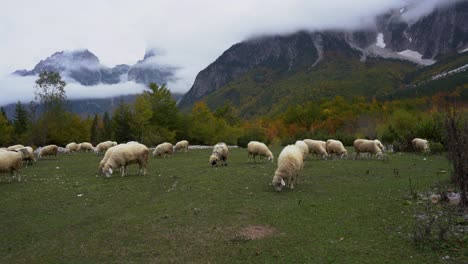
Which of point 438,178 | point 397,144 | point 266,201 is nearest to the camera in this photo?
point 266,201

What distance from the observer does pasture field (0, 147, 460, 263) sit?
441 inches

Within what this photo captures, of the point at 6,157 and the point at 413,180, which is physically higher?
the point at 6,157

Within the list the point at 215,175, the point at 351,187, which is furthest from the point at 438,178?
the point at 215,175

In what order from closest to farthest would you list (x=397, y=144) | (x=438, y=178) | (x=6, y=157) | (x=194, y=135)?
(x=438, y=178), (x=6, y=157), (x=397, y=144), (x=194, y=135)

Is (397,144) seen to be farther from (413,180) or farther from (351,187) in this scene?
(351,187)

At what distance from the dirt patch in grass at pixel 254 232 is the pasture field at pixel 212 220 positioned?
3 centimetres

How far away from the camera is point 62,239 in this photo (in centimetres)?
1309

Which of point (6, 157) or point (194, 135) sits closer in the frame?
point (6, 157)

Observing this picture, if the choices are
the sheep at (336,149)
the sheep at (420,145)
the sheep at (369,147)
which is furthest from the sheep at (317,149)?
the sheep at (420,145)

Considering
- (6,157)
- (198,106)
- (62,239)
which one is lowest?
(62,239)

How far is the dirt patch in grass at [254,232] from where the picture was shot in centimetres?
1245

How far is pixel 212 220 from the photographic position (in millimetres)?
14422

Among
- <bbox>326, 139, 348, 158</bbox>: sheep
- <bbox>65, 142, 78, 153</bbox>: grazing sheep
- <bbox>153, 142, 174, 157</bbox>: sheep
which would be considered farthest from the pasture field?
<bbox>65, 142, 78, 153</bbox>: grazing sheep

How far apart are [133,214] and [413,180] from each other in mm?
14835
